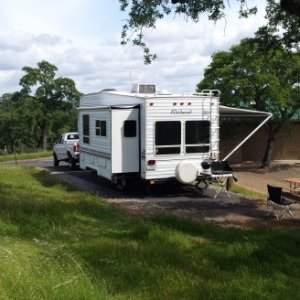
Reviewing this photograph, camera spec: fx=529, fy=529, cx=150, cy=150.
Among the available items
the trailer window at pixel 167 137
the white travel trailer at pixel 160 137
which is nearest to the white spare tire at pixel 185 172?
the white travel trailer at pixel 160 137

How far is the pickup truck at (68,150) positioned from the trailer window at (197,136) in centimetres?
834

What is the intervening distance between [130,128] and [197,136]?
1.96 m

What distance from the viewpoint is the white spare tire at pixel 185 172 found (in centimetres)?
1475

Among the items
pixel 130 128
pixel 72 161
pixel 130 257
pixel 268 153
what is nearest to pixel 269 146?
pixel 268 153

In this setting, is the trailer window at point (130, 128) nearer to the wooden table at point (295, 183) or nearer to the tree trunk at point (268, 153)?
the wooden table at point (295, 183)

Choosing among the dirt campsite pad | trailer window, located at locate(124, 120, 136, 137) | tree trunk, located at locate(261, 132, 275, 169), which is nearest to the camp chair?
the dirt campsite pad

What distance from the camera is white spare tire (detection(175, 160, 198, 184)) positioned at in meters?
14.8

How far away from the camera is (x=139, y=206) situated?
1350cm

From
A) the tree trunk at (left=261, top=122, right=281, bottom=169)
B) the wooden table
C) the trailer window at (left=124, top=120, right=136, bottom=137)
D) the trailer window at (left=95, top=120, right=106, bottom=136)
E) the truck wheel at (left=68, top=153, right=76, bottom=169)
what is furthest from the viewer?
the tree trunk at (left=261, top=122, right=281, bottom=169)

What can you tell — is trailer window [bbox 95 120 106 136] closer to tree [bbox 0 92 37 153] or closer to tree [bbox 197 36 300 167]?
tree [bbox 197 36 300 167]

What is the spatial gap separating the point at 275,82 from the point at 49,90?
3317cm

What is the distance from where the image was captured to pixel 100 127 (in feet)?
54.1

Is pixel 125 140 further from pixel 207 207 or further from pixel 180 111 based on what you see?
pixel 207 207

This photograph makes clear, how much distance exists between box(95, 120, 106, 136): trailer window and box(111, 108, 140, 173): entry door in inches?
44.2
